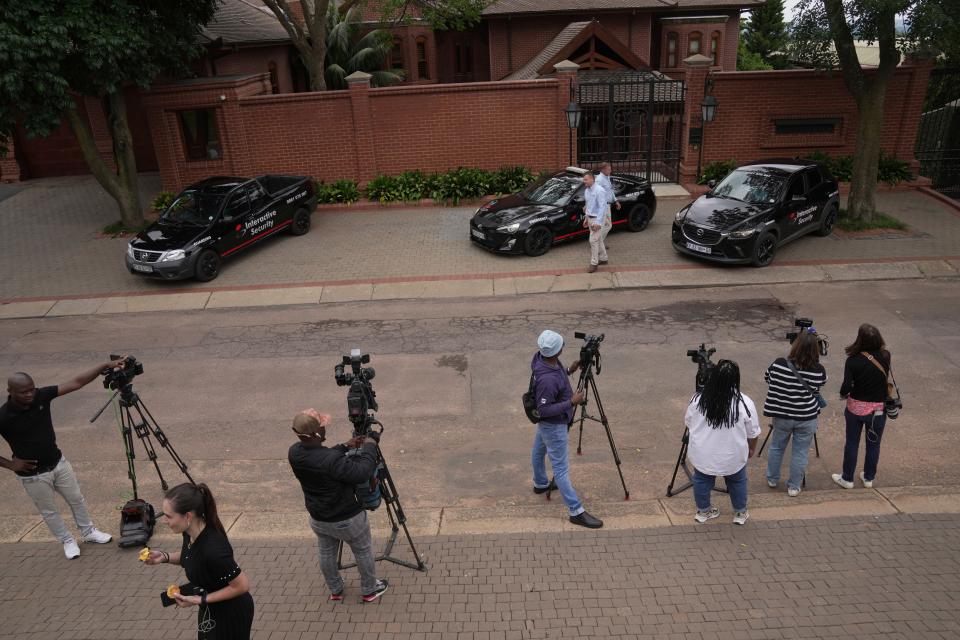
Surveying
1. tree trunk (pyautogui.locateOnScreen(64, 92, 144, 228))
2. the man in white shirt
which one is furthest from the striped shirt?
tree trunk (pyautogui.locateOnScreen(64, 92, 144, 228))

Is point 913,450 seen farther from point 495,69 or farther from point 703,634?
point 495,69

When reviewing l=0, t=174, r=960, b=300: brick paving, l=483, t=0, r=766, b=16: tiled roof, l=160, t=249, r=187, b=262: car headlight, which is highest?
l=483, t=0, r=766, b=16: tiled roof

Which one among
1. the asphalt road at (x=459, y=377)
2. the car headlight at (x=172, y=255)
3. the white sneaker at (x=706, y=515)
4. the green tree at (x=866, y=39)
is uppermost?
the green tree at (x=866, y=39)

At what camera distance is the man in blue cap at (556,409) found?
19.5 feet

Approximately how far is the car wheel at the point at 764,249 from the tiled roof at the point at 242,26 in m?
16.4

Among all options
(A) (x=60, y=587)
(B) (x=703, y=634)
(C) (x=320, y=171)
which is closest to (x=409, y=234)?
(C) (x=320, y=171)

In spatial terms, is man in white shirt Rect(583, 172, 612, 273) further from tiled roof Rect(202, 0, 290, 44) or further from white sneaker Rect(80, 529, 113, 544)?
tiled roof Rect(202, 0, 290, 44)

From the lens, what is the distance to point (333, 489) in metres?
4.87

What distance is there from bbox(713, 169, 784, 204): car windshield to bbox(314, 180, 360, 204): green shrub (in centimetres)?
894

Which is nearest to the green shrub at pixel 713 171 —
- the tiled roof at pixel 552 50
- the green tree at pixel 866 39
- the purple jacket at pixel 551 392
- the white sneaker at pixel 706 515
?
the green tree at pixel 866 39

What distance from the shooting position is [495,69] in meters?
30.2

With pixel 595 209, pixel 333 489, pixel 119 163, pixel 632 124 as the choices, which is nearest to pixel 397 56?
pixel 632 124

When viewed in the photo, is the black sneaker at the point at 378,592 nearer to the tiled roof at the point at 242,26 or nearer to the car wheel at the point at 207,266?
the car wheel at the point at 207,266

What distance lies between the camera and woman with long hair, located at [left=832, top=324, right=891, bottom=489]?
6.33 metres
